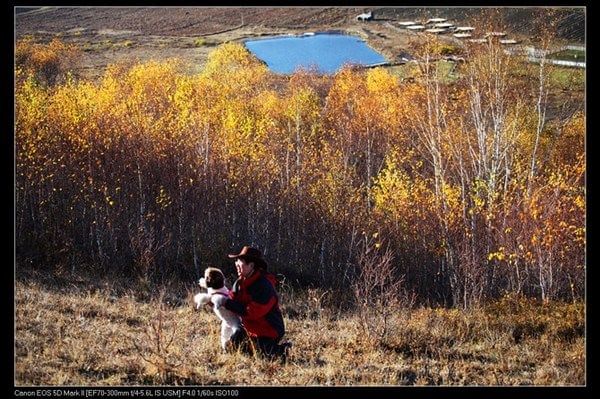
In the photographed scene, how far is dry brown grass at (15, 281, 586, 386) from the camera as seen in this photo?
21.9 feet

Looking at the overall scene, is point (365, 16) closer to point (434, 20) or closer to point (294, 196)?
point (434, 20)

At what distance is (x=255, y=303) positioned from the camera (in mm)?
6355

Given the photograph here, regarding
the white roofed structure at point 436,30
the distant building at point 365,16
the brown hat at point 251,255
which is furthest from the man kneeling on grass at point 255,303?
the white roofed structure at point 436,30

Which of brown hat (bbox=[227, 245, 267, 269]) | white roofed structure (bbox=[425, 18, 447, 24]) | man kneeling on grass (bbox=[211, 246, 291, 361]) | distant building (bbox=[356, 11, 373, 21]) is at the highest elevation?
distant building (bbox=[356, 11, 373, 21])

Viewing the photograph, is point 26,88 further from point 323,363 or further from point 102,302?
point 323,363

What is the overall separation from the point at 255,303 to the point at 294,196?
43.7ft

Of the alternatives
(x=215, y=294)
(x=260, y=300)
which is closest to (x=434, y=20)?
(x=260, y=300)

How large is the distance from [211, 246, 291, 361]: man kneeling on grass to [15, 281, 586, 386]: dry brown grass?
0.26 metres

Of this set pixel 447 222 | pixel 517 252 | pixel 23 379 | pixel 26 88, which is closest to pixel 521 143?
pixel 447 222

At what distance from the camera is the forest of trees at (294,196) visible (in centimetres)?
1326

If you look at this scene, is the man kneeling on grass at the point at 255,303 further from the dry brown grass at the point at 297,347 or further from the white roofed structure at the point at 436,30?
the white roofed structure at the point at 436,30

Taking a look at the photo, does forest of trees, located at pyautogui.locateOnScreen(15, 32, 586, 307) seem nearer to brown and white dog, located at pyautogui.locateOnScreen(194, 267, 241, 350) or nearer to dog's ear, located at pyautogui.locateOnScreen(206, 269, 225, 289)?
brown and white dog, located at pyautogui.locateOnScreen(194, 267, 241, 350)

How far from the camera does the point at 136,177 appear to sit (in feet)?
57.2

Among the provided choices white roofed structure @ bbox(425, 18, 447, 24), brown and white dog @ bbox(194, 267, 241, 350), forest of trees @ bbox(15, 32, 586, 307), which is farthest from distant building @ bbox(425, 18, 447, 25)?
Result: brown and white dog @ bbox(194, 267, 241, 350)
